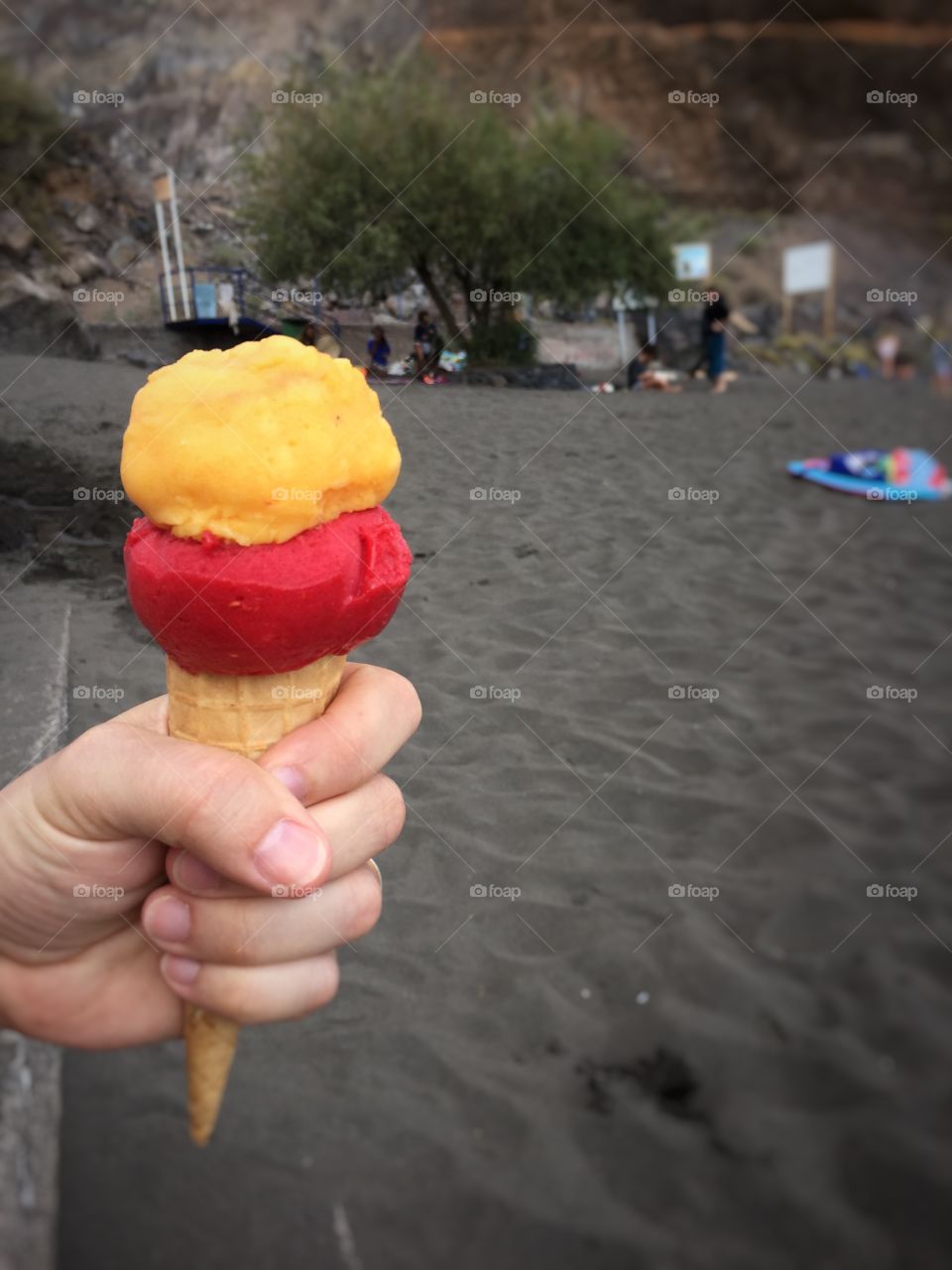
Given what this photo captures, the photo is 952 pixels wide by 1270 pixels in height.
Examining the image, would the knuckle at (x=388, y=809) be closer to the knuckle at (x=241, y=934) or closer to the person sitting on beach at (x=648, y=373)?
the knuckle at (x=241, y=934)

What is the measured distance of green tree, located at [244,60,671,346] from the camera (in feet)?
2.48

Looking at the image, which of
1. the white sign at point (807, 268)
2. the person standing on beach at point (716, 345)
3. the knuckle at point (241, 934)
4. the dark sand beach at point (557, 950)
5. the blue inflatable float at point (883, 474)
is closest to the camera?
the knuckle at point (241, 934)

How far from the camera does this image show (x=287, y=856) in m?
0.45

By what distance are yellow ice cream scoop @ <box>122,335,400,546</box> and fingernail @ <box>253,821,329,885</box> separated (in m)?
0.15

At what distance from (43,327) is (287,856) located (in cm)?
51

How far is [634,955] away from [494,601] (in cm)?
38

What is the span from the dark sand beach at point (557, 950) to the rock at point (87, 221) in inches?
4.9

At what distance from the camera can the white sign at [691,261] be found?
3.92 ft

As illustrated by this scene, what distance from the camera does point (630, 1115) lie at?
735 millimetres

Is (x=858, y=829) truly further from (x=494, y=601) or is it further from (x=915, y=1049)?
(x=494, y=601)

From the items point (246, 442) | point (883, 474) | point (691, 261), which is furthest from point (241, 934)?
point (883, 474)

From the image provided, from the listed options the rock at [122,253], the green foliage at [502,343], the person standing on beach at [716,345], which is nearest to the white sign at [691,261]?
the person standing on beach at [716,345]

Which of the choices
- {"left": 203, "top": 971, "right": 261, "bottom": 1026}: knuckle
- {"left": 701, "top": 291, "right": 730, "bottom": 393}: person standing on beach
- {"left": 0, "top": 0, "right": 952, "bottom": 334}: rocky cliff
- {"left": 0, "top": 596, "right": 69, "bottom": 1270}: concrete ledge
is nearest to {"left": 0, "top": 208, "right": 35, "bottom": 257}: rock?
{"left": 0, "top": 0, "right": 952, "bottom": 334}: rocky cliff

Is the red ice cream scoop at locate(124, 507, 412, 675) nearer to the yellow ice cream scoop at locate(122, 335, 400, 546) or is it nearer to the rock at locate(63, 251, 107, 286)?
the yellow ice cream scoop at locate(122, 335, 400, 546)
